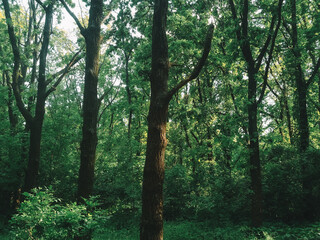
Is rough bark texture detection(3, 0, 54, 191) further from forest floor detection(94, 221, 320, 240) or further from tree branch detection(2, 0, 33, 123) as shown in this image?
forest floor detection(94, 221, 320, 240)

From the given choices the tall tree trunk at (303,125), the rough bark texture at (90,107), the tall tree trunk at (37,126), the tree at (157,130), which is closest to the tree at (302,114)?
the tall tree trunk at (303,125)

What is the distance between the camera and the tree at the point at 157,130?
4.43 m

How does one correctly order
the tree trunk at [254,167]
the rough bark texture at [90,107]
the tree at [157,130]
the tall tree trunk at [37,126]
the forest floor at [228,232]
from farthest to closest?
the tall tree trunk at [37,126]
the tree trunk at [254,167]
the forest floor at [228,232]
the rough bark texture at [90,107]
the tree at [157,130]

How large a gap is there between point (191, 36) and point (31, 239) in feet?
37.2

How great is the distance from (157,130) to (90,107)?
250 cm

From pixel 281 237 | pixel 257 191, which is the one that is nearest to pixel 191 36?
pixel 257 191

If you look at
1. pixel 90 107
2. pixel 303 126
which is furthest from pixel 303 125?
pixel 90 107

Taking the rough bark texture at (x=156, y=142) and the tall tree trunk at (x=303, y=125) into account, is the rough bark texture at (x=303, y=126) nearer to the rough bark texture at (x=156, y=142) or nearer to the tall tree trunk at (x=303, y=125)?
the tall tree trunk at (x=303, y=125)

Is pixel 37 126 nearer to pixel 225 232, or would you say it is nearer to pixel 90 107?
pixel 90 107

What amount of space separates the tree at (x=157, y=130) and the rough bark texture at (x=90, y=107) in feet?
6.90

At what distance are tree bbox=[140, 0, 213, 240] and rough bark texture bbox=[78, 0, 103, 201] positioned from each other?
82.8 inches

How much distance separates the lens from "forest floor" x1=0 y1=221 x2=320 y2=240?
23.3ft

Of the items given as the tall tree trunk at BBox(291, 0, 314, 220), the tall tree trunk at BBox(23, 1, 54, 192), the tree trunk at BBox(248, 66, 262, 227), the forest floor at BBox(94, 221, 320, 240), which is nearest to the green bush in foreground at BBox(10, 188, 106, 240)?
the forest floor at BBox(94, 221, 320, 240)

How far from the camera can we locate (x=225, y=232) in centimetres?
839
